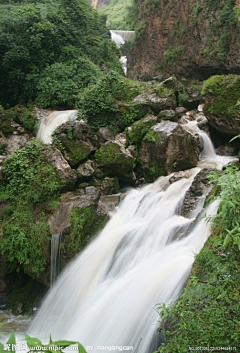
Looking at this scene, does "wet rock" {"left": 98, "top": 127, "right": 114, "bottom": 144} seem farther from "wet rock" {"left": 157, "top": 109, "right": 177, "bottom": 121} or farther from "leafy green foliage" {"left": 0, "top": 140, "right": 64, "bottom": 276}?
"leafy green foliage" {"left": 0, "top": 140, "right": 64, "bottom": 276}

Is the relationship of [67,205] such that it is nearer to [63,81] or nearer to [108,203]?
[108,203]

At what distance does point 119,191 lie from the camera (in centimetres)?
982

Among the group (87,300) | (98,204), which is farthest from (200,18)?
(87,300)

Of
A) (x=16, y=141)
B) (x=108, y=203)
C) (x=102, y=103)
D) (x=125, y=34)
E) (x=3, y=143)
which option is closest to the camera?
(x=108, y=203)

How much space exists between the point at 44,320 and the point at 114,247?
212 cm

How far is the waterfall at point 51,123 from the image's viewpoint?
12789 millimetres

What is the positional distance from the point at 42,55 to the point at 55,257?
1035cm

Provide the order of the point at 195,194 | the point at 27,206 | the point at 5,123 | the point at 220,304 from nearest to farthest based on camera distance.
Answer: the point at 220,304 < the point at 195,194 < the point at 27,206 < the point at 5,123

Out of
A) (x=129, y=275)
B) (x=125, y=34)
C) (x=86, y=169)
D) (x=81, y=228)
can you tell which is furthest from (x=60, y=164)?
(x=125, y=34)

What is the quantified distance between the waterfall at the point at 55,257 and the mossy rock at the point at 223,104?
561 centimetres

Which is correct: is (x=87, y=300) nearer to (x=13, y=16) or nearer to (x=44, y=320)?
(x=44, y=320)

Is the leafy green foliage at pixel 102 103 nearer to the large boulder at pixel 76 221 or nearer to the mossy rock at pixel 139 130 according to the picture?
the mossy rock at pixel 139 130

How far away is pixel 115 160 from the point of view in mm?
9641

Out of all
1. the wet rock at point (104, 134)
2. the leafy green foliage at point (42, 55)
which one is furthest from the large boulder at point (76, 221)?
the leafy green foliage at point (42, 55)
